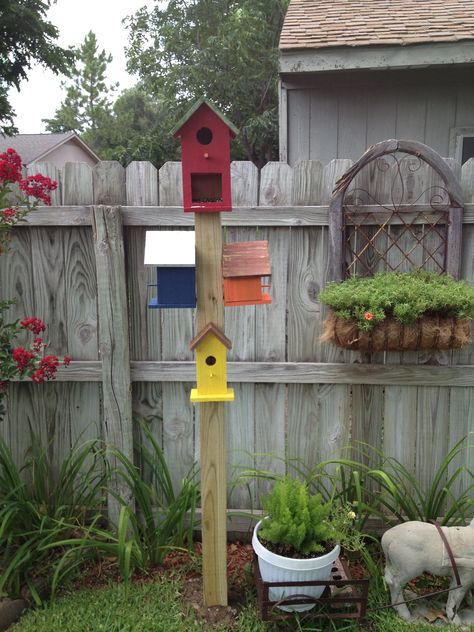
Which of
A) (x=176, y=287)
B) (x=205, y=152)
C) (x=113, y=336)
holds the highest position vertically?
(x=205, y=152)

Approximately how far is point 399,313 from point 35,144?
19474 mm

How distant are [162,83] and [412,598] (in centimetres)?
1512

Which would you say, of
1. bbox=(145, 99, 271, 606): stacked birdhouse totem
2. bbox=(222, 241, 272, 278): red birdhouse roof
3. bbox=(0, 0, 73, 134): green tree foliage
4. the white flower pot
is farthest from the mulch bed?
bbox=(0, 0, 73, 134): green tree foliage

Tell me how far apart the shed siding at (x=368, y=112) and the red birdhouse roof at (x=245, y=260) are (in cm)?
355

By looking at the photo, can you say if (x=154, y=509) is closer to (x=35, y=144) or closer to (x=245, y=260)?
(x=245, y=260)

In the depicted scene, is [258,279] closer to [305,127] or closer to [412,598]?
[412,598]

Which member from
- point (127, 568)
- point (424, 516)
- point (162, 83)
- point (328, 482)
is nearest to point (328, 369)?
point (328, 482)

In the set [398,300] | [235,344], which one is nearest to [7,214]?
[235,344]

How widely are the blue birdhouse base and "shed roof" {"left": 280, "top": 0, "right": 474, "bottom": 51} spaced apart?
139 inches

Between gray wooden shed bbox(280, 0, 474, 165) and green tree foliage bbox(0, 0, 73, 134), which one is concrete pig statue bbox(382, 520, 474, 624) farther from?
green tree foliage bbox(0, 0, 73, 134)

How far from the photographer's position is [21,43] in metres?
10.1

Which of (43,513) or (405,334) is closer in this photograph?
(405,334)

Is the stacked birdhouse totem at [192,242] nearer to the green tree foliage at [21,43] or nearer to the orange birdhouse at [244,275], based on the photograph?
the orange birdhouse at [244,275]

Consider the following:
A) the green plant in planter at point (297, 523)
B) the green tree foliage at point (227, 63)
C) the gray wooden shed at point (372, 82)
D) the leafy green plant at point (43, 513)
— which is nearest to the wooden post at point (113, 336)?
the leafy green plant at point (43, 513)
